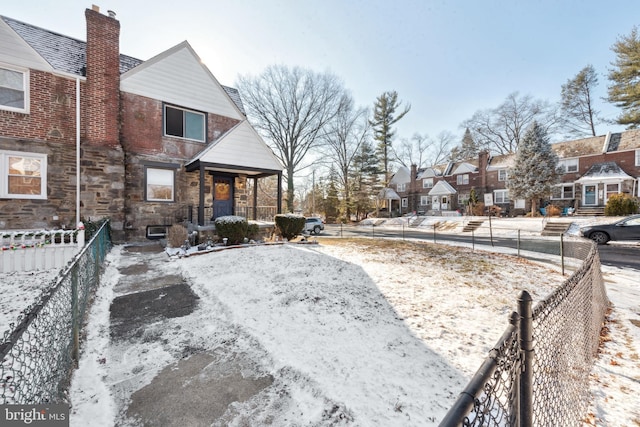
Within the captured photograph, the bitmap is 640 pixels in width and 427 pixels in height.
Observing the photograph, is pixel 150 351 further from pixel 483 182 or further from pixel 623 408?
pixel 483 182

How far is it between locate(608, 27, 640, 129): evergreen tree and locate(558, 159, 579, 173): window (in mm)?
4217

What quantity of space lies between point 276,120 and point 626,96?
98.5ft

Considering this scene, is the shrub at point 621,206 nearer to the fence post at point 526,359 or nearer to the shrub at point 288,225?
the shrub at point 288,225

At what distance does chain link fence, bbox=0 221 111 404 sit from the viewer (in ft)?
5.18

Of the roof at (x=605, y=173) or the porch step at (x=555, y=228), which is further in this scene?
the roof at (x=605, y=173)

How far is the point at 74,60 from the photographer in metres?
9.83

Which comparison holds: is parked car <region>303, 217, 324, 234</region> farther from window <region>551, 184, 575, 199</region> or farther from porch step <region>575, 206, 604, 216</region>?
window <region>551, 184, 575, 199</region>

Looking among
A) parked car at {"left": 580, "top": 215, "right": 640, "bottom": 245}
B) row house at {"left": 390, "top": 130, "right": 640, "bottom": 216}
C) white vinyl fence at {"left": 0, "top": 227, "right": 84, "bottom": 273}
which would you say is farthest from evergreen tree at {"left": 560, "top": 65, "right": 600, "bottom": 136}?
white vinyl fence at {"left": 0, "top": 227, "right": 84, "bottom": 273}

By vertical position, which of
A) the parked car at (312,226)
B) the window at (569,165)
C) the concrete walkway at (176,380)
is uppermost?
the window at (569,165)

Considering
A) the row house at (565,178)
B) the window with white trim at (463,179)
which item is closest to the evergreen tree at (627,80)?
the row house at (565,178)

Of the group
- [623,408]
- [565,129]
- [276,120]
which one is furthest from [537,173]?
[623,408]

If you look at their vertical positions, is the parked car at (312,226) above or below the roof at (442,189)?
below

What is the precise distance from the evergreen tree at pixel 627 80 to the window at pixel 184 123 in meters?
31.8

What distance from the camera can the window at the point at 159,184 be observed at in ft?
34.9
